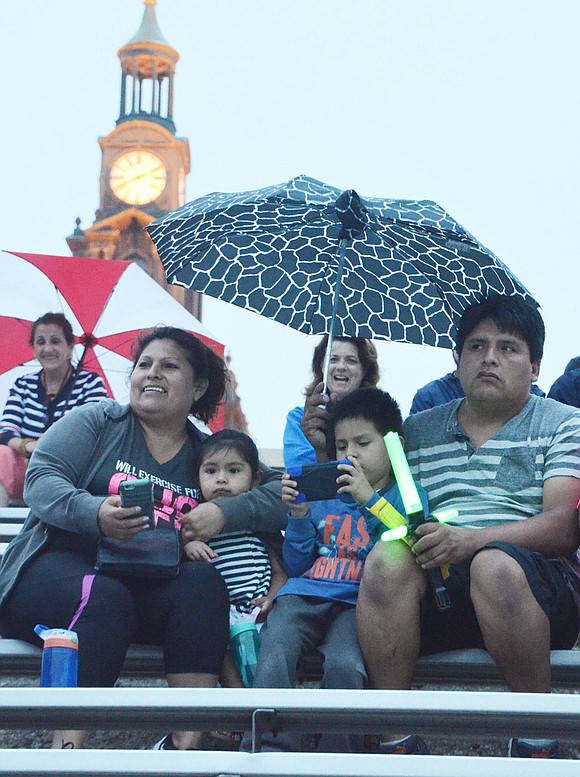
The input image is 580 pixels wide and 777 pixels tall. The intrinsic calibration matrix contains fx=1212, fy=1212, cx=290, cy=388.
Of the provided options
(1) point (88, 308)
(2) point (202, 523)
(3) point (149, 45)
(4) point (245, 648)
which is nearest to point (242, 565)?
(2) point (202, 523)

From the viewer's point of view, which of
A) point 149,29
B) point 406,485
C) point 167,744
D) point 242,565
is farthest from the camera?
point 149,29

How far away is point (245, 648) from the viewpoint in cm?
317

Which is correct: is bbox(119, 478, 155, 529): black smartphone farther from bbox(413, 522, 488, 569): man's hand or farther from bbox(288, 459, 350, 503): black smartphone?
bbox(413, 522, 488, 569): man's hand

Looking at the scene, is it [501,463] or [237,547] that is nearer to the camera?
[501,463]

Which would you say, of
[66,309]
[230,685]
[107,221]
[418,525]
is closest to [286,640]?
[230,685]

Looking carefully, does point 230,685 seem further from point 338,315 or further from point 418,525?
point 338,315

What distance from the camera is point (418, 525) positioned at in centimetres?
287

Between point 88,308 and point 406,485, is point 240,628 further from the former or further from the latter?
point 88,308

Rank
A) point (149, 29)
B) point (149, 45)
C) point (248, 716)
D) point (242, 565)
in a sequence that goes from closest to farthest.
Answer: point (248, 716) < point (242, 565) < point (149, 45) < point (149, 29)

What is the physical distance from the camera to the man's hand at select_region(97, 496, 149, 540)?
10.1 feet

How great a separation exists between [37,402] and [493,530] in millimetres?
2529

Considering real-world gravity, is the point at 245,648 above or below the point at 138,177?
below

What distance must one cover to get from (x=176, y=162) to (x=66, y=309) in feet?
117

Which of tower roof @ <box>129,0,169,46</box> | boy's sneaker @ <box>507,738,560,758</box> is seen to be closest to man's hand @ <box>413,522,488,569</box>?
boy's sneaker @ <box>507,738,560,758</box>
